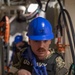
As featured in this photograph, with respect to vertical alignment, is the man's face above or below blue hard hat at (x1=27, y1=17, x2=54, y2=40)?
below

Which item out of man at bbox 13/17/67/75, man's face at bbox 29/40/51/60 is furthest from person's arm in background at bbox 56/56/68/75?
man's face at bbox 29/40/51/60

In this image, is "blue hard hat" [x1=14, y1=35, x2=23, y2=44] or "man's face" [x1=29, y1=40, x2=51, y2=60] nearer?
"man's face" [x1=29, y1=40, x2=51, y2=60]

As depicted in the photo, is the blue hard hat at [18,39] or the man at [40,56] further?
the blue hard hat at [18,39]

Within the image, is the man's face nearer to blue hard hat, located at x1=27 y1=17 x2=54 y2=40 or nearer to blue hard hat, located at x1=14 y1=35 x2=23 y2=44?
blue hard hat, located at x1=27 y1=17 x2=54 y2=40

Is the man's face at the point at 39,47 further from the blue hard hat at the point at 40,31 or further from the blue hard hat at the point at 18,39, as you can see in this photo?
the blue hard hat at the point at 18,39

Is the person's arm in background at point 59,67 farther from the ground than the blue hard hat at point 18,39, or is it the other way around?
the blue hard hat at point 18,39

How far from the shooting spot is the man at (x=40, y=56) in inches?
39.4

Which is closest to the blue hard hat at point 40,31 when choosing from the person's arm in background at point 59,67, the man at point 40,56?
the man at point 40,56

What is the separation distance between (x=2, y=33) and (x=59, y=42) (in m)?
0.52

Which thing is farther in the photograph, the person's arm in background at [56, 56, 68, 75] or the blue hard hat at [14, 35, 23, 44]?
the blue hard hat at [14, 35, 23, 44]

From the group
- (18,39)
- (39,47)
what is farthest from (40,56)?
(18,39)

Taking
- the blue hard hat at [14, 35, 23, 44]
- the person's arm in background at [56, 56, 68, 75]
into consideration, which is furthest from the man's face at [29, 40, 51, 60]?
the blue hard hat at [14, 35, 23, 44]

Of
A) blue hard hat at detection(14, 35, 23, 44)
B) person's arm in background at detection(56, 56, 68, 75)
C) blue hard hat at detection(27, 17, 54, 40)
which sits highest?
blue hard hat at detection(27, 17, 54, 40)

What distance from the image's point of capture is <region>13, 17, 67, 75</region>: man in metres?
1.00
